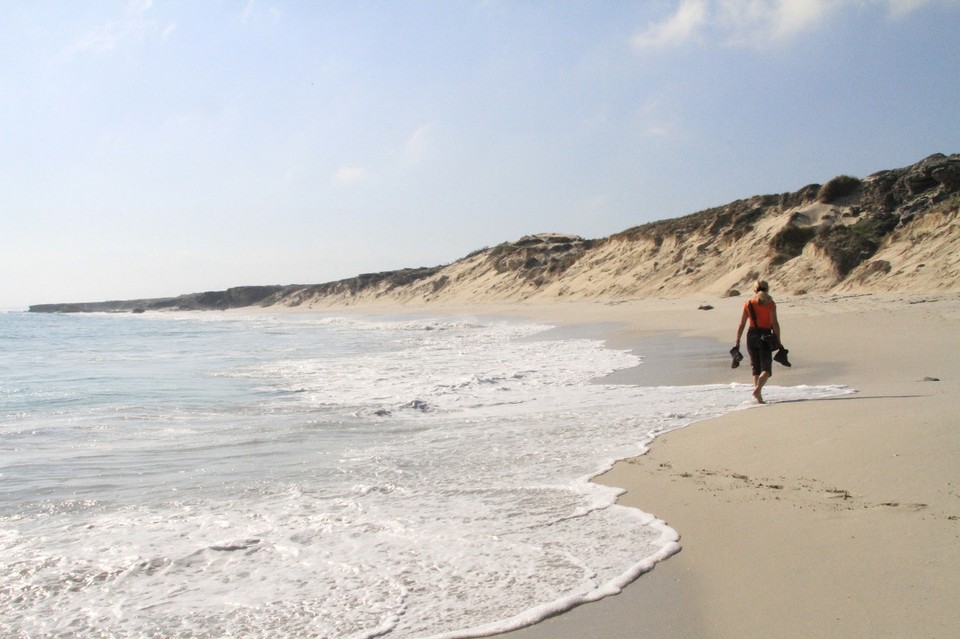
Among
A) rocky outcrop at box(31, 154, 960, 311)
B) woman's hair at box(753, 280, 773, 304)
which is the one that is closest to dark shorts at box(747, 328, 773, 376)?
woman's hair at box(753, 280, 773, 304)

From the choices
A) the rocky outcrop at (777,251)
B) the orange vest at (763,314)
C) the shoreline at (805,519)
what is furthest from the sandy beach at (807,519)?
the rocky outcrop at (777,251)

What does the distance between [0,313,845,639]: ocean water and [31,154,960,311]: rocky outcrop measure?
15986 millimetres

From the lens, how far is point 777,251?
27000mm

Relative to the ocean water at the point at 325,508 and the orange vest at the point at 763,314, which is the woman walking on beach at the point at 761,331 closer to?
the orange vest at the point at 763,314

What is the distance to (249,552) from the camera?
11.8ft

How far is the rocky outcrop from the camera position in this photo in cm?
2122

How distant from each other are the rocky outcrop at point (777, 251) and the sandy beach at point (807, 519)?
49.4ft

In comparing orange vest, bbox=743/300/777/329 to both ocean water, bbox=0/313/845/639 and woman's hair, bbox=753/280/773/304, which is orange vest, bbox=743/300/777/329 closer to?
woman's hair, bbox=753/280/773/304

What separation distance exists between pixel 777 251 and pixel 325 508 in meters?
26.1

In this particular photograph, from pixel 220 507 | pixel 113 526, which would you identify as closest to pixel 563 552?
pixel 220 507

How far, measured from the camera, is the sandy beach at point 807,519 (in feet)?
8.60

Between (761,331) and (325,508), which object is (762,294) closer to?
(761,331)

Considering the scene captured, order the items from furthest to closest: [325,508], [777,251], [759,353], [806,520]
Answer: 1. [777,251]
2. [759,353]
3. [325,508]
4. [806,520]

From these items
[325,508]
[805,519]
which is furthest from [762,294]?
[325,508]
